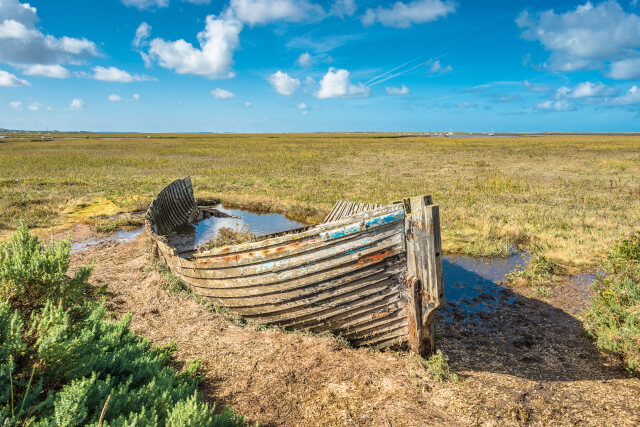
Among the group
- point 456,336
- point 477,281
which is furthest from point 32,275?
point 477,281

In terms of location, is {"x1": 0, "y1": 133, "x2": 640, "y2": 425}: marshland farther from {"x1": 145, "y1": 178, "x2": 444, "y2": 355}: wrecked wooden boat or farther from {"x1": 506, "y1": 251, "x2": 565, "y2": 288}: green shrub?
{"x1": 145, "y1": 178, "x2": 444, "y2": 355}: wrecked wooden boat

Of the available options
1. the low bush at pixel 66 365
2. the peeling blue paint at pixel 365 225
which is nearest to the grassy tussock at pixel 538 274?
the peeling blue paint at pixel 365 225

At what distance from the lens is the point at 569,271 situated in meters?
9.73

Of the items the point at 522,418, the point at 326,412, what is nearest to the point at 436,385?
the point at 522,418

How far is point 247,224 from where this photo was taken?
15359mm

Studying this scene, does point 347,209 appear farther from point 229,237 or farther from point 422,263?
point 422,263

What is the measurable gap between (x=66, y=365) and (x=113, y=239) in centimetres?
1063

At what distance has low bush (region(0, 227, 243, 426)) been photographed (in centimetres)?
297

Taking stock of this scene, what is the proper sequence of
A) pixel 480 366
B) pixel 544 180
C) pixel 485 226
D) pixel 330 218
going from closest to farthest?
1. pixel 480 366
2. pixel 330 218
3. pixel 485 226
4. pixel 544 180

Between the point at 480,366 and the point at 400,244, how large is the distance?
2.52 metres

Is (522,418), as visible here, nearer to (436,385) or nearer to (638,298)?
(436,385)

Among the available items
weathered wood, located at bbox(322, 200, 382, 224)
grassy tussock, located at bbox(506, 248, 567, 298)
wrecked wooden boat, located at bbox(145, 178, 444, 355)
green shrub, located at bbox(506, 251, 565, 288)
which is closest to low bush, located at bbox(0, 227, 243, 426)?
wrecked wooden boat, located at bbox(145, 178, 444, 355)

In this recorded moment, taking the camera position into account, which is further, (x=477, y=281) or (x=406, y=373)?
(x=477, y=281)

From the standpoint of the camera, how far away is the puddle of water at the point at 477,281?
829 centimetres
